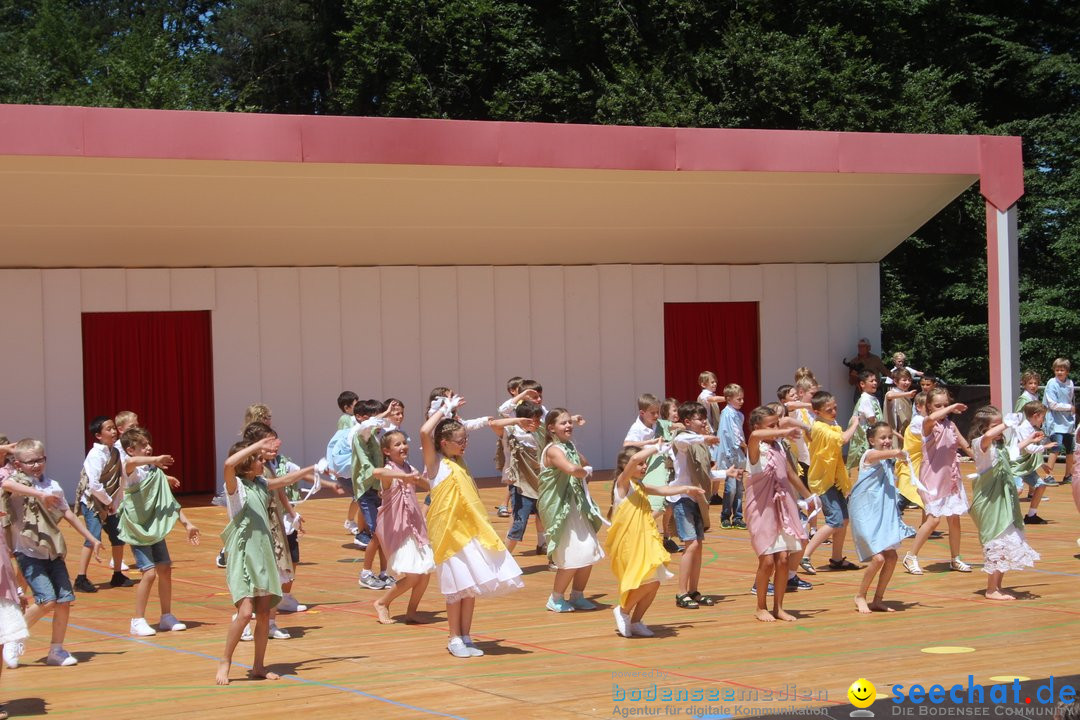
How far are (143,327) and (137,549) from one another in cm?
919

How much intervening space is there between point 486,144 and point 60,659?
9.58 meters

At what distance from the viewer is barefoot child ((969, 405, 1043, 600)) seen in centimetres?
987

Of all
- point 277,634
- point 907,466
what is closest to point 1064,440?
point 907,466

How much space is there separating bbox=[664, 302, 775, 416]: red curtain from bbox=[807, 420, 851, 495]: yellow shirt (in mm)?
9218

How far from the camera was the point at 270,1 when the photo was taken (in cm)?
3456

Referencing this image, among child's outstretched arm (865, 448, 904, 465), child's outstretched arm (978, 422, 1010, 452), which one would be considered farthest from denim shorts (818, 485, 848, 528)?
child's outstretched arm (865, 448, 904, 465)

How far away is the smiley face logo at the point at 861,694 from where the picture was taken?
21.9ft

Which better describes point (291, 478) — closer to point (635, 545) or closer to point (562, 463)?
point (562, 463)

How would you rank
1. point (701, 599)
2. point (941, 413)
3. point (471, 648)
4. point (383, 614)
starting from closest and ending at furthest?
point (471, 648)
point (383, 614)
point (701, 599)
point (941, 413)

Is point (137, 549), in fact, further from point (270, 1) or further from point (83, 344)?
point (270, 1)

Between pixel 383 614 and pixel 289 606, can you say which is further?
pixel 289 606

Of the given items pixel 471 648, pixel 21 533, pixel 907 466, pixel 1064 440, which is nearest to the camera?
pixel 21 533

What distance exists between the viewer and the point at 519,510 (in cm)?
1216

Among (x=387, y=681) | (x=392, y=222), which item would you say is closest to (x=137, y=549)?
(x=387, y=681)
